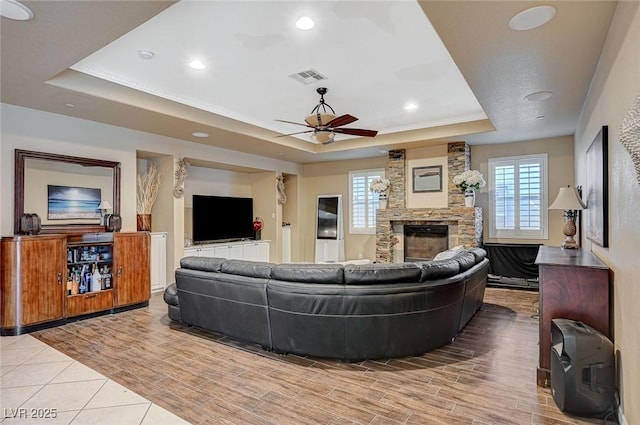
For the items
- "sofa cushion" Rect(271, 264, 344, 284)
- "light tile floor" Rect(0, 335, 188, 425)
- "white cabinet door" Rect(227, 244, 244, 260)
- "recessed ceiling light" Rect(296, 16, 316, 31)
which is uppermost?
"recessed ceiling light" Rect(296, 16, 316, 31)

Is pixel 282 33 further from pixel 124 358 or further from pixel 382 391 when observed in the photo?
pixel 124 358

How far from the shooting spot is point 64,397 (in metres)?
2.78

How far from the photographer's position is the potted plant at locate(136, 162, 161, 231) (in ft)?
20.4

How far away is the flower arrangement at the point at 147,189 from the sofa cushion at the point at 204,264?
259 cm

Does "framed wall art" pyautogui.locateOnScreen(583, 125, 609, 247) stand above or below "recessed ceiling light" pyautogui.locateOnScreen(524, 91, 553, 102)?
below

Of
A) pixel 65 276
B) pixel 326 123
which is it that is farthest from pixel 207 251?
pixel 326 123

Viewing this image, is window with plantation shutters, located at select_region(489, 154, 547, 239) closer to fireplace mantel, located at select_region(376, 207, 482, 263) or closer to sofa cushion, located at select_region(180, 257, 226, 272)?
fireplace mantel, located at select_region(376, 207, 482, 263)

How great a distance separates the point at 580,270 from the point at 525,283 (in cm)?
431

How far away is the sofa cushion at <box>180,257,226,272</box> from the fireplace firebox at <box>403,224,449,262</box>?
4.78m

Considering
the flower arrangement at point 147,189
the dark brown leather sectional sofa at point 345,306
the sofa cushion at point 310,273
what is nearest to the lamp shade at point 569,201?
the dark brown leather sectional sofa at point 345,306

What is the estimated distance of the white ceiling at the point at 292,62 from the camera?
2660 mm

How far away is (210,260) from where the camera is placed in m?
4.11

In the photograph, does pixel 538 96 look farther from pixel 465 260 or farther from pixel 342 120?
pixel 342 120

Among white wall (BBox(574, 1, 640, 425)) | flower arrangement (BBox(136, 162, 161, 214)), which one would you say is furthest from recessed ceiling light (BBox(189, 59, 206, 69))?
white wall (BBox(574, 1, 640, 425))
